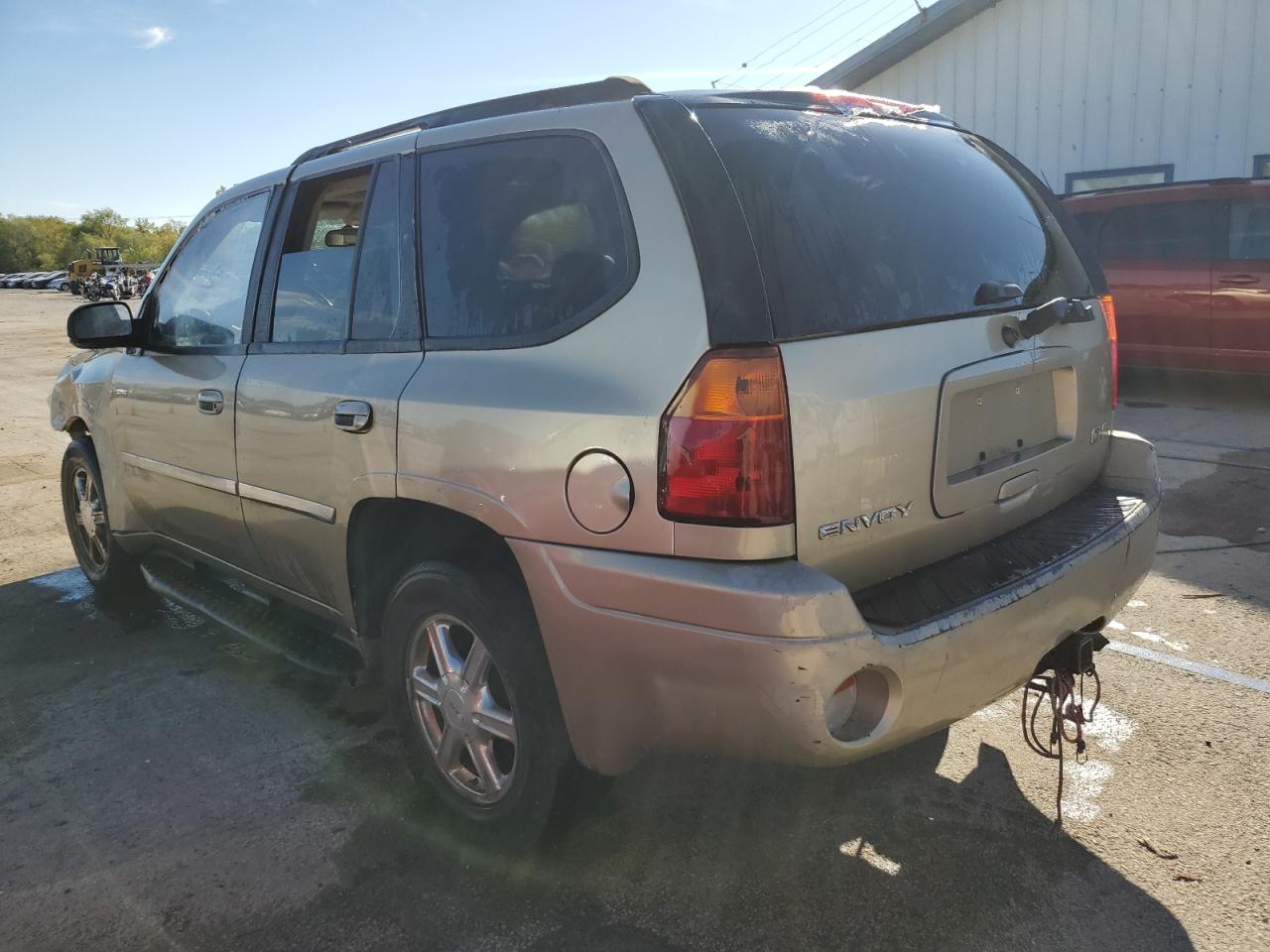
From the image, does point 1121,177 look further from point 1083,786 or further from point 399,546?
point 399,546

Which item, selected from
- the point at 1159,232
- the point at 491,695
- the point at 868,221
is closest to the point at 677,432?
the point at 868,221

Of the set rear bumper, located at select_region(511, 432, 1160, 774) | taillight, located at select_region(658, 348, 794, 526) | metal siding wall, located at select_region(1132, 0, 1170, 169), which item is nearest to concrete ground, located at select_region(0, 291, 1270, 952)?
rear bumper, located at select_region(511, 432, 1160, 774)

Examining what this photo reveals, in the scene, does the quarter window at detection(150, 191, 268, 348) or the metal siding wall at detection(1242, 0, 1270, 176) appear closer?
the quarter window at detection(150, 191, 268, 348)

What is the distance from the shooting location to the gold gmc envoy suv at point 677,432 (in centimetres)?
208

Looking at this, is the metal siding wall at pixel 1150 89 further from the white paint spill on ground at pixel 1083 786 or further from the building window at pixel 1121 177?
the white paint spill on ground at pixel 1083 786

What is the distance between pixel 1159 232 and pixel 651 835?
8048 mm

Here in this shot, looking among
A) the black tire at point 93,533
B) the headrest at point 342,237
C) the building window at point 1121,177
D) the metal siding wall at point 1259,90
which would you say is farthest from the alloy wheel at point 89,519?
the metal siding wall at point 1259,90

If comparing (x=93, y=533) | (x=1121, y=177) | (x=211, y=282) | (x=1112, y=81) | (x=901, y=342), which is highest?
(x=1112, y=81)

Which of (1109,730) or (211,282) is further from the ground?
(211,282)

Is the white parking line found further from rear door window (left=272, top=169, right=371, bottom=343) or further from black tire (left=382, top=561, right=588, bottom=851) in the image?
rear door window (left=272, top=169, right=371, bottom=343)

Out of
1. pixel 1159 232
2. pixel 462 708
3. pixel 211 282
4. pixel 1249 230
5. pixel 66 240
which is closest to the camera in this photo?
pixel 462 708

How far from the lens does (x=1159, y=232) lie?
8.64 m

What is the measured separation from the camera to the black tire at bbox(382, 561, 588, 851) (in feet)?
8.06

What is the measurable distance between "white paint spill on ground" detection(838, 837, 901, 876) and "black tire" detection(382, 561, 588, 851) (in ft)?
2.46
